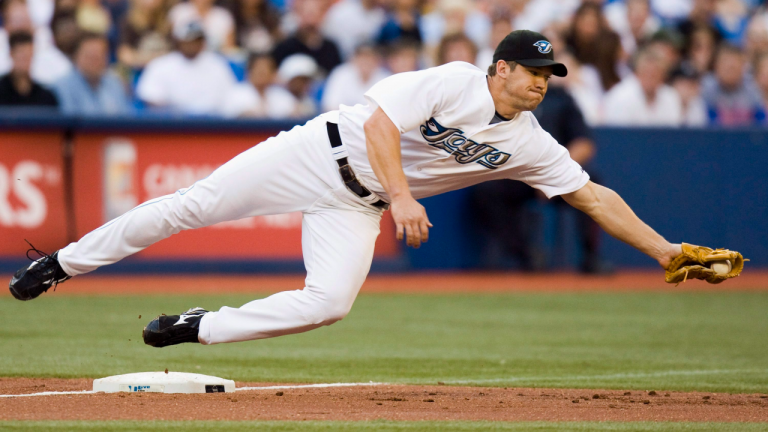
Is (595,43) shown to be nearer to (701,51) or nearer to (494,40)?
(701,51)

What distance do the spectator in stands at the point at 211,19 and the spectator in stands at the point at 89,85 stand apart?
148 cm

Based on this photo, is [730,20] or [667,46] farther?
[730,20]

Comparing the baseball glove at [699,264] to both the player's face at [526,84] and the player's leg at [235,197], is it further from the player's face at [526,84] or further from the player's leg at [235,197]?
the player's leg at [235,197]

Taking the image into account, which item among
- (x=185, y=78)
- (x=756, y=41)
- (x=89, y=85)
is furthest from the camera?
(x=756, y=41)

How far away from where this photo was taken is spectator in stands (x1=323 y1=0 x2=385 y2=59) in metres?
13.6

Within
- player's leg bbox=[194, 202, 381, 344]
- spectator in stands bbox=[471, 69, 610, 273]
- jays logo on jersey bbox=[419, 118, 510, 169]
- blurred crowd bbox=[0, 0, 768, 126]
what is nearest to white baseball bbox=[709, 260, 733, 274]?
jays logo on jersey bbox=[419, 118, 510, 169]

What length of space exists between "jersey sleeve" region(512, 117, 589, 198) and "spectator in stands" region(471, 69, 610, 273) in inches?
242

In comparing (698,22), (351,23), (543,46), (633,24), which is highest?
(698,22)

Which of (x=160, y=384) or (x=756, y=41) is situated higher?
(x=756, y=41)

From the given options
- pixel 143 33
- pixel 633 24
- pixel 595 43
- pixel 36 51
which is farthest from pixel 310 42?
pixel 633 24

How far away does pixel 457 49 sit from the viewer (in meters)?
11.9

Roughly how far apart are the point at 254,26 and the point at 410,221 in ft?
30.3

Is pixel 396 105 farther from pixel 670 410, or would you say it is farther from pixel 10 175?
pixel 10 175

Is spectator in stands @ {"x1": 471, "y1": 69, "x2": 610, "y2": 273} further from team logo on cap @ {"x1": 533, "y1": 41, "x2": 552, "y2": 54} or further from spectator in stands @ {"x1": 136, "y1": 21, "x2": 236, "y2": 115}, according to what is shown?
team logo on cap @ {"x1": 533, "y1": 41, "x2": 552, "y2": 54}
